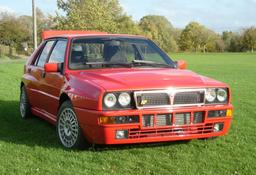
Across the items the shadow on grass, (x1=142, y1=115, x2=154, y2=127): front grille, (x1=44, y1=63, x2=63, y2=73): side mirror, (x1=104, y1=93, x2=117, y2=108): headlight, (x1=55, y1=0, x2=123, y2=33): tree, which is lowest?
the shadow on grass

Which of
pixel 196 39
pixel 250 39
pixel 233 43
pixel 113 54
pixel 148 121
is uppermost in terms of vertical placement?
pixel 113 54

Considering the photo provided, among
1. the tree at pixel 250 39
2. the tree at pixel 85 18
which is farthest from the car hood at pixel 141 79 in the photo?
the tree at pixel 250 39

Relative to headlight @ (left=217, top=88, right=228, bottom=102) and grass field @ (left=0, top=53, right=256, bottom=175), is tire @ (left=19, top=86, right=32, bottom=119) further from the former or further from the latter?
headlight @ (left=217, top=88, right=228, bottom=102)

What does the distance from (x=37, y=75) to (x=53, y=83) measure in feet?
3.48

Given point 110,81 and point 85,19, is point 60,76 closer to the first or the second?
point 110,81

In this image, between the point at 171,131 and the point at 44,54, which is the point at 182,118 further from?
the point at 44,54

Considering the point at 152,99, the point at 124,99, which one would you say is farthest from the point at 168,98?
the point at 124,99

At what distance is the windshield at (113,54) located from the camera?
7.22 metres

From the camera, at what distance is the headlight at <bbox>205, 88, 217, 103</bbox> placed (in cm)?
637

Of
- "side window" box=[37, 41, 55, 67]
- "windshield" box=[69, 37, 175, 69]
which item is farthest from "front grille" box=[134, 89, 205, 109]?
"side window" box=[37, 41, 55, 67]

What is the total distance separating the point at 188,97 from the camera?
6.22 metres

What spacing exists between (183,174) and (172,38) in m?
110

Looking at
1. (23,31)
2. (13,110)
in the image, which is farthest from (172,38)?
(13,110)

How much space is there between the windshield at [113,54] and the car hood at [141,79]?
0.27 m
